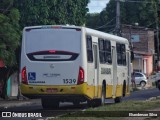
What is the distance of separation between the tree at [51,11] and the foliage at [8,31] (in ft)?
4.25

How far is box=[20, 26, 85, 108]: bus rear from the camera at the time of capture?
2038 cm

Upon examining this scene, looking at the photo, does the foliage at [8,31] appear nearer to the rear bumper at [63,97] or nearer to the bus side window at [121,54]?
the bus side window at [121,54]

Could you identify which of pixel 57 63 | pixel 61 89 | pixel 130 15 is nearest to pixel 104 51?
pixel 57 63

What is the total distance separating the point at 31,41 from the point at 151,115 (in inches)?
265

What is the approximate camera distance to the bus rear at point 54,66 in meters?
20.4

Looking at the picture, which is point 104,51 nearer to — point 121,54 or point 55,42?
point 121,54

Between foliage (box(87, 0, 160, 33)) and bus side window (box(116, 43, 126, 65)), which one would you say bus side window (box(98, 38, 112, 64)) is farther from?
foliage (box(87, 0, 160, 33))

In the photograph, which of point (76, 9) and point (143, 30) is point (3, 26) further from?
point (143, 30)

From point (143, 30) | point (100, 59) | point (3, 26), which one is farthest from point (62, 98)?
point (143, 30)

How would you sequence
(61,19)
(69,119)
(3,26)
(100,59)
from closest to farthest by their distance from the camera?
(69,119)
(100,59)
(3,26)
(61,19)

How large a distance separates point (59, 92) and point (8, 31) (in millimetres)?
8136

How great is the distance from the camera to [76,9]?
3434 cm

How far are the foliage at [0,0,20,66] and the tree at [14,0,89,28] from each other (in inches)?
51.0

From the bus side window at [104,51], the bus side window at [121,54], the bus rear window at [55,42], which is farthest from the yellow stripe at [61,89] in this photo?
the bus side window at [121,54]
